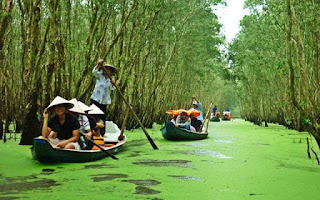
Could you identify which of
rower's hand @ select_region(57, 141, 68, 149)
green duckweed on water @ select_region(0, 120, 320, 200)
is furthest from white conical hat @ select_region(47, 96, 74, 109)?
green duckweed on water @ select_region(0, 120, 320, 200)

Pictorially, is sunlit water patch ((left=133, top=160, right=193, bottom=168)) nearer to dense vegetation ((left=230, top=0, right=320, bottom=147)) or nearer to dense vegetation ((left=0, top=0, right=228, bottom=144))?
dense vegetation ((left=230, top=0, right=320, bottom=147))

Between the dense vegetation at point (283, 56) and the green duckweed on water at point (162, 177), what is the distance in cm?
107

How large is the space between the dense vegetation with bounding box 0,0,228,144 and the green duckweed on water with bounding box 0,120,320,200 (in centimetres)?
174

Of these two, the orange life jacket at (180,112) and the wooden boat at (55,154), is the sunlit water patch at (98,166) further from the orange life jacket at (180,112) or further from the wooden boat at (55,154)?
the orange life jacket at (180,112)

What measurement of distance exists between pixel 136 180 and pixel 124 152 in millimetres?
3114

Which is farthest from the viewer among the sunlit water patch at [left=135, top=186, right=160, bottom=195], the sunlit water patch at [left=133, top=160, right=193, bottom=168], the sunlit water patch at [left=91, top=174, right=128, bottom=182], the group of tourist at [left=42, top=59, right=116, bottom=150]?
the sunlit water patch at [left=133, top=160, right=193, bottom=168]

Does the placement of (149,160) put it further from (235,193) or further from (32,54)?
(32,54)

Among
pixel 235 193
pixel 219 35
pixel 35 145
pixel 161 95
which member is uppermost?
pixel 219 35

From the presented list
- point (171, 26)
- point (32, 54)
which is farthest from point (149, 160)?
point (171, 26)

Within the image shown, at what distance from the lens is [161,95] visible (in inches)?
754

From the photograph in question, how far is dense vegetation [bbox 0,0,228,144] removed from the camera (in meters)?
7.97

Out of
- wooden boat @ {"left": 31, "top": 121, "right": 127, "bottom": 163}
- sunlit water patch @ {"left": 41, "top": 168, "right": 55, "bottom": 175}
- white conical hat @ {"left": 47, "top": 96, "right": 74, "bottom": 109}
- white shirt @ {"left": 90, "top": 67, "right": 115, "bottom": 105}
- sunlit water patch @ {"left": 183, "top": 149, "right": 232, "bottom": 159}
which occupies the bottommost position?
sunlit water patch @ {"left": 41, "top": 168, "right": 55, "bottom": 175}

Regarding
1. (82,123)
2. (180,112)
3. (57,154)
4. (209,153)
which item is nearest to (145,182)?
(57,154)

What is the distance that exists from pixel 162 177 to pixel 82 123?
7.16 ft
